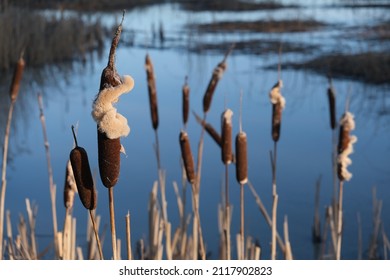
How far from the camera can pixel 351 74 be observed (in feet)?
23.3

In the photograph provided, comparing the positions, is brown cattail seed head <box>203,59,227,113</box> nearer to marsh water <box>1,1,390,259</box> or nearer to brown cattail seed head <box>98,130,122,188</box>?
marsh water <box>1,1,390,259</box>

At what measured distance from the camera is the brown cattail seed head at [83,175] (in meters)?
1.04

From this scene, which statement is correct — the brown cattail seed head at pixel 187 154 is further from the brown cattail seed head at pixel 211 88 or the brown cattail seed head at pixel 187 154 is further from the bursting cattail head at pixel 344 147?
the bursting cattail head at pixel 344 147

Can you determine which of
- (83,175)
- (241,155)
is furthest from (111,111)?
(241,155)

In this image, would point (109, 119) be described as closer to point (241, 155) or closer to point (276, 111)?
point (241, 155)

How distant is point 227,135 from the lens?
67.0 inches

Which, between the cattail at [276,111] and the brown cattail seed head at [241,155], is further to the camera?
the cattail at [276,111]

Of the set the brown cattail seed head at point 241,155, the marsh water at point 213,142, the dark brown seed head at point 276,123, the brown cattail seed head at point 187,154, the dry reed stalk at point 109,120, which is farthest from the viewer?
the marsh water at point 213,142

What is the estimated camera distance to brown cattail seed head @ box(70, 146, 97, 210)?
1.04 m

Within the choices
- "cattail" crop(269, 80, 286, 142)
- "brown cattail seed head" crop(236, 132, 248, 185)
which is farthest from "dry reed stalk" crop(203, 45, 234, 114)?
"brown cattail seed head" crop(236, 132, 248, 185)

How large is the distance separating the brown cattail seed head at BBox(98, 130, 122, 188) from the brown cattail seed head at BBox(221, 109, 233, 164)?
70 cm

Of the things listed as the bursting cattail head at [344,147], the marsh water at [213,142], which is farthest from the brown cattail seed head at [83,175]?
the marsh water at [213,142]

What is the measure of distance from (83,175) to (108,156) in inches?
3.4
